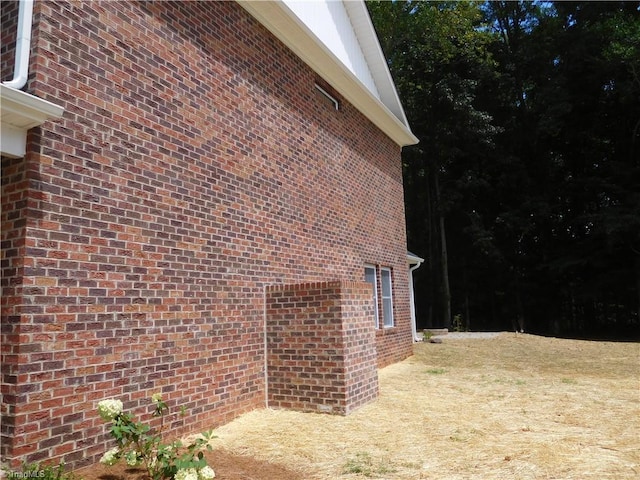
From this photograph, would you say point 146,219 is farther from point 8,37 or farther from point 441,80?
point 441,80

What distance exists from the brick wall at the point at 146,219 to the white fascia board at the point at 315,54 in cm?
24

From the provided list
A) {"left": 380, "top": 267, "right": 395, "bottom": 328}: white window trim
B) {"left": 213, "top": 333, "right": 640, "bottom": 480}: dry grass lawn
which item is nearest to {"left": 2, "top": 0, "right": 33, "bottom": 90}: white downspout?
{"left": 213, "top": 333, "right": 640, "bottom": 480}: dry grass lawn

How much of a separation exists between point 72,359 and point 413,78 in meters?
26.1

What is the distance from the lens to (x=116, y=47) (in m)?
4.82

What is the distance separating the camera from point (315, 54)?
867cm

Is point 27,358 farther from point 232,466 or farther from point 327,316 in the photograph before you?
point 327,316

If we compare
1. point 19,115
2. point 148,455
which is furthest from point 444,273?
point 19,115

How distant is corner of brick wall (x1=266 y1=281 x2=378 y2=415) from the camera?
619 centimetres

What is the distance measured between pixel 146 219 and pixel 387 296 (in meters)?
8.05

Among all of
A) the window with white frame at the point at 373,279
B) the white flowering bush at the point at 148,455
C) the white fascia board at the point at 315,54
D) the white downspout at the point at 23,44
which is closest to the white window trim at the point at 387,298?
the window with white frame at the point at 373,279

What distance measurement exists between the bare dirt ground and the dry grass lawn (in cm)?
1

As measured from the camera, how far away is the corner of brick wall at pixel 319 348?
6.19 meters

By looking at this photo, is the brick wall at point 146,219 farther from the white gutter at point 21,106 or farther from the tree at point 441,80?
the tree at point 441,80

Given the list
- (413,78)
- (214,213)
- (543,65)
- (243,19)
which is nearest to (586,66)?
(543,65)
